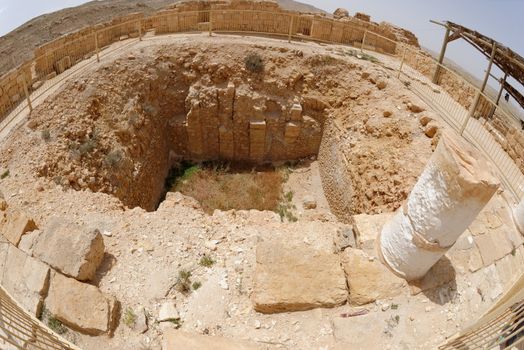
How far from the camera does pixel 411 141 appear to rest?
34.5 ft

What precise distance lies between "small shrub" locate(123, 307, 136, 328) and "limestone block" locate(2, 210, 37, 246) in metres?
2.47

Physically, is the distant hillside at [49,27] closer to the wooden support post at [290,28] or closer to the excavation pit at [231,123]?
the excavation pit at [231,123]

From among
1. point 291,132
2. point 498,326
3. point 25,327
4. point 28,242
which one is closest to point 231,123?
point 291,132

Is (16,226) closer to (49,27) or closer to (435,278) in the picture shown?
(435,278)

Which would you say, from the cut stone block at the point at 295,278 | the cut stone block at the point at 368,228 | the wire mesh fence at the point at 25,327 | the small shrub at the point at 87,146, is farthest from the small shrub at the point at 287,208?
the wire mesh fence at the point at 25,327

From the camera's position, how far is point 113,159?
11008 millimetres

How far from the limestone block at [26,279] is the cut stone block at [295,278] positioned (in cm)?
344

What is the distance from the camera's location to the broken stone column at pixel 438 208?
5160 millimetres

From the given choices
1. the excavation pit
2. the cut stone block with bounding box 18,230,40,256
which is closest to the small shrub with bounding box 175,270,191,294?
the cut stone block with bounding box 18,230,40,256

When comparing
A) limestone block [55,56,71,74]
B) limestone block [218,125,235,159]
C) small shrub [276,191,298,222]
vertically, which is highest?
limestone block [55,56,71,74]

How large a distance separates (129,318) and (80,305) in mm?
788

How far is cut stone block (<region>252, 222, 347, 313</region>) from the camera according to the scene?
6457mm

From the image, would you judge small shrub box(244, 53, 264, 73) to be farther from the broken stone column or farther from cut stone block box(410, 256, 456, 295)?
cut stone block box(410, 256, 456, 295)

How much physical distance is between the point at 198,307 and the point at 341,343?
245cm
